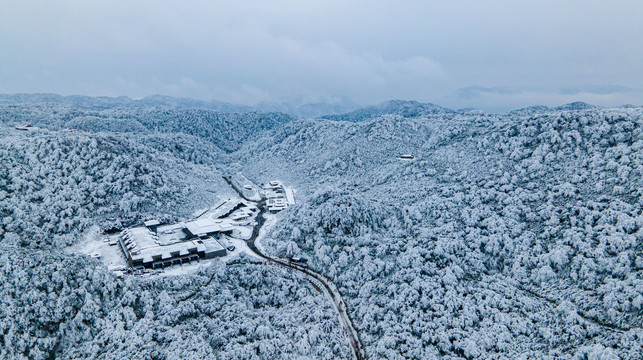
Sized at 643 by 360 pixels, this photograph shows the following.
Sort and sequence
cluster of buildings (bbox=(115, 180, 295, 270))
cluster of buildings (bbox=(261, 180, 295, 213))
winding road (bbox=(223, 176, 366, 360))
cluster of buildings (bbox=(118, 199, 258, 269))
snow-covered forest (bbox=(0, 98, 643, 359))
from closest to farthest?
1. snow-covered forest (bbox=(0, 98, 643, 359))
2. winding road (bbox=(223, 176, 366, 360))
3. cluster of buildings (bbox=(118, 199, 258, 269))
4. cluster of buildings (bbox=(115, 180, 295, 270))
5. cluster of buildings (bbox=(261, 180, 295, 213))

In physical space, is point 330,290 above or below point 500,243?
below

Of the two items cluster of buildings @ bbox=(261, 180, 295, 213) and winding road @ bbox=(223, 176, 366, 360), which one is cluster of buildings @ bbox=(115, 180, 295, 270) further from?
winding road @ bbox=(223, 176, 366, 360)

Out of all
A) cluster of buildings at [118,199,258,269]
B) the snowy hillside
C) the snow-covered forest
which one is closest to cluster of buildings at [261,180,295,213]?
the snow-covered forest

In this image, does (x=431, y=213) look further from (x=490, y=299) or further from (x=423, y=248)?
(x=490, y=299)

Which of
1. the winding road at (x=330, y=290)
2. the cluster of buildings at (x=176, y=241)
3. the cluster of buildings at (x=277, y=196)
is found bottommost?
the winding road at (x=330, y=290)

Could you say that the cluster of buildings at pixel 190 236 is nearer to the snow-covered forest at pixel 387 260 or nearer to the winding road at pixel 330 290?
the winding road at pixel 330 290

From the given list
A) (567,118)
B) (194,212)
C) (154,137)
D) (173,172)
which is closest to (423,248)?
(567,118)


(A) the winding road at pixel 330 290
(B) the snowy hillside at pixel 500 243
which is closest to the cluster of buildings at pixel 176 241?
(A) the winding road at pixel 330 290

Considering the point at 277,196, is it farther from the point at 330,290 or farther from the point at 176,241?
the point at 330,290

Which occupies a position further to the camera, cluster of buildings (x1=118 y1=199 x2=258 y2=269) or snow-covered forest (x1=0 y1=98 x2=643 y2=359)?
cluster of buildings (x1=118 y1=199 x2=258 y2=269)

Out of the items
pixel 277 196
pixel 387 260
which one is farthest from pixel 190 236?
pixel 387 260
